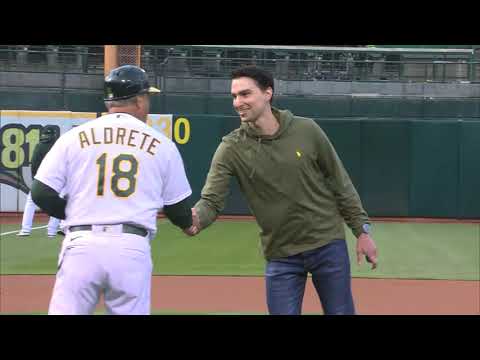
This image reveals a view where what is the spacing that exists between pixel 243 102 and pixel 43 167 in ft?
3.70

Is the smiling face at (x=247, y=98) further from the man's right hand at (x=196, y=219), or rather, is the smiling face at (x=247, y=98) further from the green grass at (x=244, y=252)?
the green grass at (x=244, y=252)

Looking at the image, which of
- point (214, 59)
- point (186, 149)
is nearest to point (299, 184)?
point (186, 149)

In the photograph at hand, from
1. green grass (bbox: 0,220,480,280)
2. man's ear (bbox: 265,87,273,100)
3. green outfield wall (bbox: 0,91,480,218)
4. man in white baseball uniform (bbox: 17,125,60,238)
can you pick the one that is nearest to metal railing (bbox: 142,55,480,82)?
green outfield wall (bbox: 0,91,480,218)

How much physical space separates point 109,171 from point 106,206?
0.55 feet

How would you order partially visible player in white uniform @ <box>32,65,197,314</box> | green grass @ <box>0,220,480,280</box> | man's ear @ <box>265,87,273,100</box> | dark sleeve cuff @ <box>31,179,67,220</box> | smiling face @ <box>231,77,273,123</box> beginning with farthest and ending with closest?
green grass @ <box>0,220,480,280</box>, man's ear @ <box>265,87,273,100</box>, smiling face @ <box>231,77,273,123</box>, dark sleeve cuff @ <box>31,179,67,220</box>, partially visible player in white uniform @ <box>32,65,197,314</box>

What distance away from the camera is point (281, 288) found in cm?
413

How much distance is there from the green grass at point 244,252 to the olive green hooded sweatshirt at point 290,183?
5.78 metres

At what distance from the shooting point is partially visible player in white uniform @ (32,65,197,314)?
3.52 meters

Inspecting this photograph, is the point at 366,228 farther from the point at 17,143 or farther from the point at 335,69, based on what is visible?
the point at 335,69

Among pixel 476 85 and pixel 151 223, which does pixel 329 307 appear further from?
pixel 476 85

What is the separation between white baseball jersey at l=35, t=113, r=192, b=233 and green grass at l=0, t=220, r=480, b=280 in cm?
631

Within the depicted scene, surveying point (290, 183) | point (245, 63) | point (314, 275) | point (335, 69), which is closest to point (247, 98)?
point (290, 183)

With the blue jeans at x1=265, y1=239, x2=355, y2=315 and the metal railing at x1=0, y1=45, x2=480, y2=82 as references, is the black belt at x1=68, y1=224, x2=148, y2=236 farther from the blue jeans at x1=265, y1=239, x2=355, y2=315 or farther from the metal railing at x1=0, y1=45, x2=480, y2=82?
the metal railing at x1=0, y1=45, x2=480, y2=82

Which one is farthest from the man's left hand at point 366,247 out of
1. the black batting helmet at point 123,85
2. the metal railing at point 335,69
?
the metal railing at point 335,69
